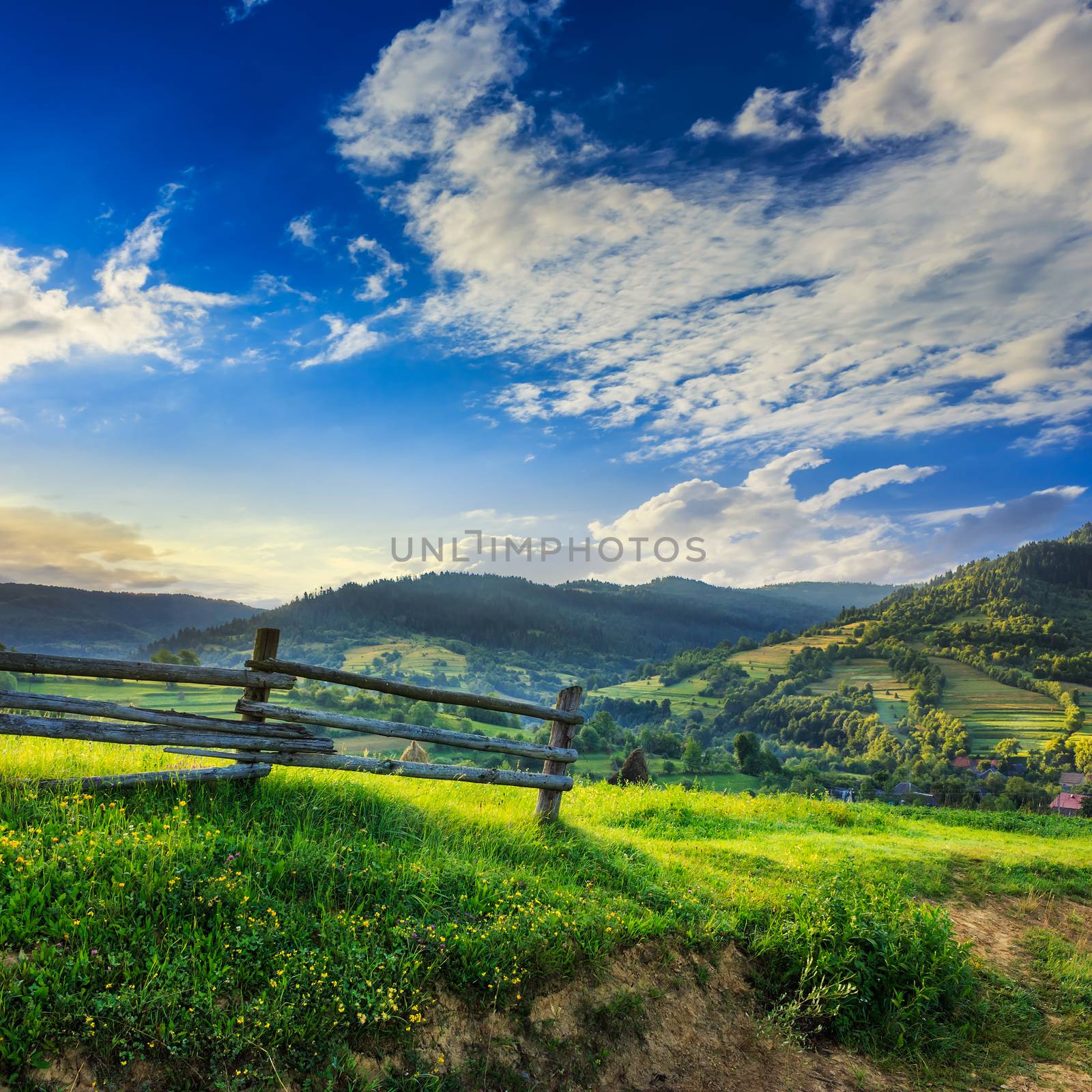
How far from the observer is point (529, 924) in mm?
5637

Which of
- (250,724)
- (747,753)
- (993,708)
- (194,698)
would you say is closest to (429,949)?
(250,724)

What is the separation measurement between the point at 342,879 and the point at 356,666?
145936mm

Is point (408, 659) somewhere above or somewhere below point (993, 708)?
below

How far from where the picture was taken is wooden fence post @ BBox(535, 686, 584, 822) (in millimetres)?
8766

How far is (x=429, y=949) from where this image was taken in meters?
5.06

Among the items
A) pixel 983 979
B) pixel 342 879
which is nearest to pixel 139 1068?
pixel 342 879

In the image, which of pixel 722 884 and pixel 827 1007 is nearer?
pixel 827 1007

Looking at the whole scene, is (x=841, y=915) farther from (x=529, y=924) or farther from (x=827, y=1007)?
(x=529, y=924)

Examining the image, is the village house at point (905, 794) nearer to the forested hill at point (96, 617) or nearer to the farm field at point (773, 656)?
the farm field at point (773, 656)

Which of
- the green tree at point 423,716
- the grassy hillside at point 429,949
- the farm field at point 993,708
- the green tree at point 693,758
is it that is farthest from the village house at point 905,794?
the farm field at point 993,708

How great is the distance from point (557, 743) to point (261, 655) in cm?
393

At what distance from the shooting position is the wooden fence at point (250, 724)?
6.31 metres

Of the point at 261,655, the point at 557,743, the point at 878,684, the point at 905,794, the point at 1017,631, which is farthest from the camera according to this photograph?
the point at 1017,631

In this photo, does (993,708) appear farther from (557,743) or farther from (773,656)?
(557,743)
